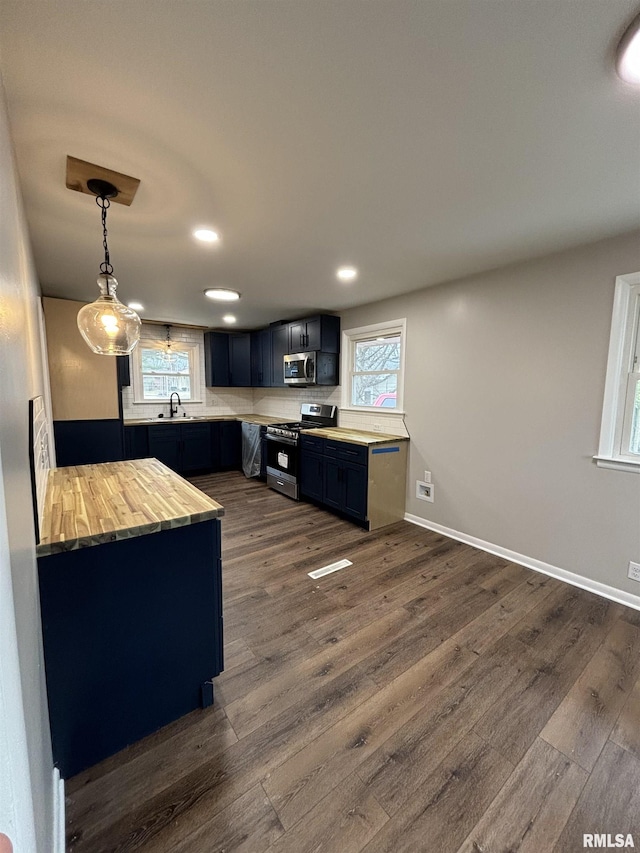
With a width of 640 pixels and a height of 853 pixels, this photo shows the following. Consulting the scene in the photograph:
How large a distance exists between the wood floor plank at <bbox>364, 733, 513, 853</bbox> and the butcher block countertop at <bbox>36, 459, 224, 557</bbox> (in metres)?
1.25

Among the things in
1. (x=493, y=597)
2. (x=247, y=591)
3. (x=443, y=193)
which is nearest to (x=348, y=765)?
(x=247, y=591)

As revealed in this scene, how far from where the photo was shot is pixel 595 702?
5.39 feet

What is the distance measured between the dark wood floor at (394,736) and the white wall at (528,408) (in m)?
0.47

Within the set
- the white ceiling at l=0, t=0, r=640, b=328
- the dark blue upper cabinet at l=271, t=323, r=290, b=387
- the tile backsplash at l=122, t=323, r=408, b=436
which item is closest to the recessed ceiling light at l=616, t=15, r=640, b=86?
the white ceiling at l=0, t=0, r=640, b=328

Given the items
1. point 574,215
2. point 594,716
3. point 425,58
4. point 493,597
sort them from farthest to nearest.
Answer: point 493,597
point 574,215
point 594,716
point 425,58

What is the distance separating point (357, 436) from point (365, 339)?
1.28 metres

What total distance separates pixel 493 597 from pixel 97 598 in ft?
7.82

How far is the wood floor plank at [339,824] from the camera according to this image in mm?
1123

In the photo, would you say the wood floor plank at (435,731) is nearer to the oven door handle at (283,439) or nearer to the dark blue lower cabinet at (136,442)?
the oven door handle at (283,439)

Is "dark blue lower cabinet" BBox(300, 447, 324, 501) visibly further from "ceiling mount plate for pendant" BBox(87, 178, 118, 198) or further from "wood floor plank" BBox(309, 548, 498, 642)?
"ceiling mount plate for pendant" BBox(87, 178, 118, 198)

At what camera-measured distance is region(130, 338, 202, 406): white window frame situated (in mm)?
5508

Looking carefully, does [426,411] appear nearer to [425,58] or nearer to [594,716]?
[594,716]

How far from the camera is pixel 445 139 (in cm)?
143

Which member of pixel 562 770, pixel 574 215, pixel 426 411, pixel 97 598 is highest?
pixel 574 215
